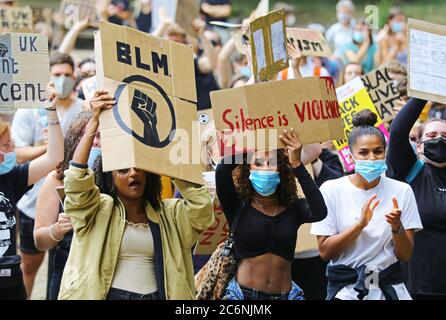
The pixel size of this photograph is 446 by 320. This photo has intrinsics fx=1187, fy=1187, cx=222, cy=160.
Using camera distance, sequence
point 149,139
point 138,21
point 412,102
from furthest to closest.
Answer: point 138,21
point 412,102
point 149,139

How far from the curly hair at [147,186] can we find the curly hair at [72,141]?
76 cm

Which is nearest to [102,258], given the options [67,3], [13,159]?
[13,159]

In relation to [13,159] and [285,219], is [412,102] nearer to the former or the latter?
[285,219]

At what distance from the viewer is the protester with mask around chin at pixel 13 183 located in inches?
277

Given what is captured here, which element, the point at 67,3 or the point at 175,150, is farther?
the point at 67,3

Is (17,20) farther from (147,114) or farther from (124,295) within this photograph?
(124,295)

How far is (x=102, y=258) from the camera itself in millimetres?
6352

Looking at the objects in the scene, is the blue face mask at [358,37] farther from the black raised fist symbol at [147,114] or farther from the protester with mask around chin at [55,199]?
the black raised fist symbol at [147,114]

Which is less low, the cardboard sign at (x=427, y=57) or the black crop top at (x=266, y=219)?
the cardboard sign at (x=427, y=57)

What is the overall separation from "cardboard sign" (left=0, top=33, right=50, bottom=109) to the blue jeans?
1590 millimetres

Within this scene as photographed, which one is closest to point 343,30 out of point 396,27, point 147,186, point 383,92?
point 396,27

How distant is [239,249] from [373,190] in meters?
0.95

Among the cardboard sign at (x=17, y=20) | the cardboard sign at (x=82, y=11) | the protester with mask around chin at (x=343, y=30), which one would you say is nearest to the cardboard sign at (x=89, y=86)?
the cardboard sign at (x=17, y=20)

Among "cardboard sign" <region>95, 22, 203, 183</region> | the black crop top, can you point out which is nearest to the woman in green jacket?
"cardboard sign" <region>95, 22, 203, 183</region>
